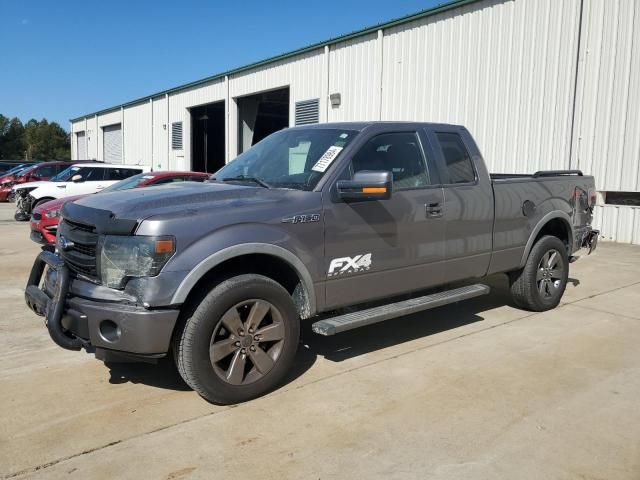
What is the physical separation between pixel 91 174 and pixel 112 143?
2445 centimetres

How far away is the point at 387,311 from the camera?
4.43m

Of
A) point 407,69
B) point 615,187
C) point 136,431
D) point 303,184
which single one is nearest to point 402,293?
point 303,184

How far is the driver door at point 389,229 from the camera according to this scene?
4230mm

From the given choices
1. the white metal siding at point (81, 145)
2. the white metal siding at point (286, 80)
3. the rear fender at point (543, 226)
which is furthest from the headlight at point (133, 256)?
the white metal siding at point (81, 145)

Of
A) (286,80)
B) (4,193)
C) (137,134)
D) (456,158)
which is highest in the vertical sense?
(286,80)

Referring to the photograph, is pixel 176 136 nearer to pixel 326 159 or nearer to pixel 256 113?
pixel 256 113

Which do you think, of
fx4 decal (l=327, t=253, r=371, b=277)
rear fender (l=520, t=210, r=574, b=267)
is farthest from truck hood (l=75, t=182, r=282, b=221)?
rear fender (l=520, t=210, r=574, b=267)

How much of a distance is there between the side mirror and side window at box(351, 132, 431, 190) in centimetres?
35

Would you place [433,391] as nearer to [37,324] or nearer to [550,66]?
[37,324]

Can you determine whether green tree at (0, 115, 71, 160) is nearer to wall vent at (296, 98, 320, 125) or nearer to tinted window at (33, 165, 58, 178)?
tinted window at (33, 165, 58, 178)

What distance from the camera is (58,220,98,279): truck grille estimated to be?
12.1ft

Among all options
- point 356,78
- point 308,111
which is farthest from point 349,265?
point 308,111

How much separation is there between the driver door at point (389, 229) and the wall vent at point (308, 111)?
13.4 meters

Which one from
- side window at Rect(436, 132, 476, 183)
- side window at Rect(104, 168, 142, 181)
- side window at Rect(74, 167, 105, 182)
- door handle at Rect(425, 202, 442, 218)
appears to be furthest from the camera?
side window at Rect(104, 168, 142, 181)
